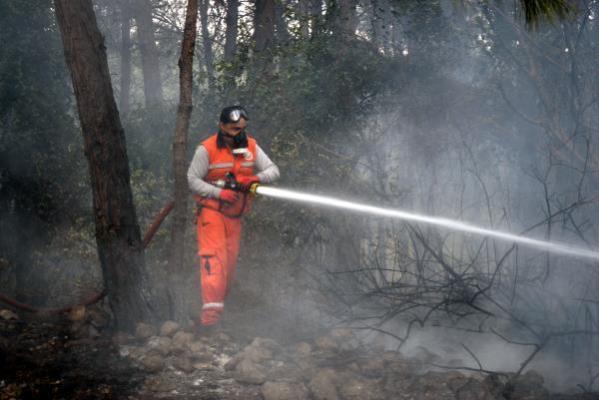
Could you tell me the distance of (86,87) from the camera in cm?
608

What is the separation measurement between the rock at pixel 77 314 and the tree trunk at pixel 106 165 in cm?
30

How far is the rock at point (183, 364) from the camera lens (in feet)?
17.7

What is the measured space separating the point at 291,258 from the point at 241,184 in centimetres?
171

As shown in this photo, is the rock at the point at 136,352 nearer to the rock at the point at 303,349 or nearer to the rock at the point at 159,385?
the rock at the point at 159,385

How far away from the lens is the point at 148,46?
71.1 feet

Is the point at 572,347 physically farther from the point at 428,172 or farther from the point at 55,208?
the point at 55,208

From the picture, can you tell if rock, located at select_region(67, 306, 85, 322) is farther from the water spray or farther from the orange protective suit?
the water spray

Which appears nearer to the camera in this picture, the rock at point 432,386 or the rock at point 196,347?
the rock at point 432,386

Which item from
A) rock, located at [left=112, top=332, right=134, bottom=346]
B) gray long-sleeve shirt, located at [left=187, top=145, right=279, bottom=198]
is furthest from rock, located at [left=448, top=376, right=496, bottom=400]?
rock, located at [left=112, top=332, right=134, bottom=346]

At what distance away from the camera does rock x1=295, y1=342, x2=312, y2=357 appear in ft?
18.9

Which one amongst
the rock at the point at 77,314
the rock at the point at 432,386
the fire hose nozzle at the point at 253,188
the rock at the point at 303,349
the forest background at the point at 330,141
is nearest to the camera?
the rock at the point at 432,386

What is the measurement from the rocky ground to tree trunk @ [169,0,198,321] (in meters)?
0.50

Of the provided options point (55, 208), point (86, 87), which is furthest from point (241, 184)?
point (55, 208)

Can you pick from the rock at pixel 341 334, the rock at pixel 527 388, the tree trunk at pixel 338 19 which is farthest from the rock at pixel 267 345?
the tree trunk at pixel 338 19
